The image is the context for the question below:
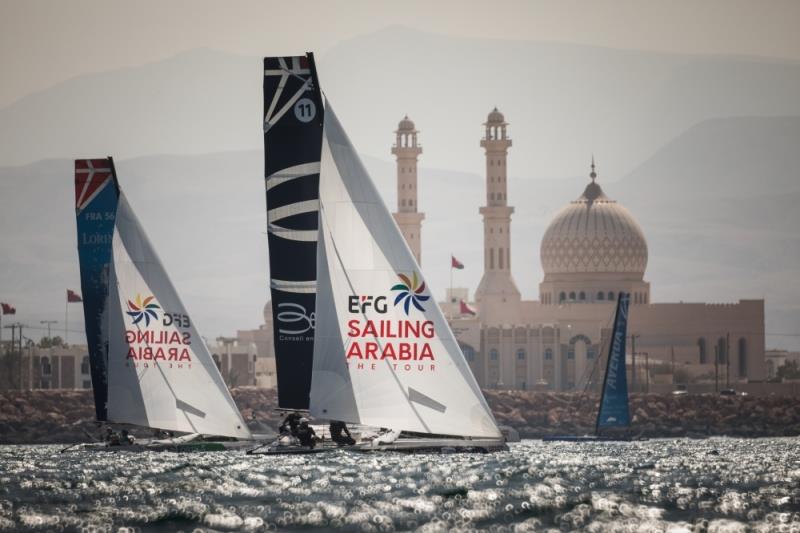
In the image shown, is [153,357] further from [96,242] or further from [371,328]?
[371,328]

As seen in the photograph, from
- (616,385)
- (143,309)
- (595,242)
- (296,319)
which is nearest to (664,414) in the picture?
(595,242)

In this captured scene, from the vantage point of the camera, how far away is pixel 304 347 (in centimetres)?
6347

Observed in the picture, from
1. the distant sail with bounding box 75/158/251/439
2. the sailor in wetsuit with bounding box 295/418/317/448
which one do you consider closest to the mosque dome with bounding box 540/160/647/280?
the distant sail with bounding box 75/158/251/439

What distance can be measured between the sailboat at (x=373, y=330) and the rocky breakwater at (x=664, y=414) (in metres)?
80.4

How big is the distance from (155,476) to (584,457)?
80.3 ft

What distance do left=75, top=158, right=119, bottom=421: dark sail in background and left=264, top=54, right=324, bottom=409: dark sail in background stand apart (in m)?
14.1

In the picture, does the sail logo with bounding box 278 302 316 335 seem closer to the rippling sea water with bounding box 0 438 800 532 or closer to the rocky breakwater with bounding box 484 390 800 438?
the rippling sea water with bounding box 0 438 800 532

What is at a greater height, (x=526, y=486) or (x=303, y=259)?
(x=303, y=259)

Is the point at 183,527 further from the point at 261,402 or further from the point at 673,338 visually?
the point at 673,338

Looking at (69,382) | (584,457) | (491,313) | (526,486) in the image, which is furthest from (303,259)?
(491,313)

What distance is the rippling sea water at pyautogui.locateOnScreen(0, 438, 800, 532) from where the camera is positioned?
44312 millimetres

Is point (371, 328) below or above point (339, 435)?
above

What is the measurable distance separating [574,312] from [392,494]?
128 m

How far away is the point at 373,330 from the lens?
189ft
